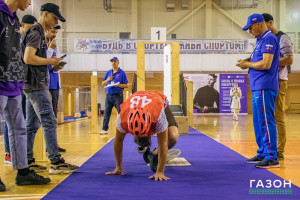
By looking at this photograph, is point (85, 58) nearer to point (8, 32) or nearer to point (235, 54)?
point (235, 54)

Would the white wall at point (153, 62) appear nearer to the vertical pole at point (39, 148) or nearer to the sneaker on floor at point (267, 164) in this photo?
the vertical pole at point (39, 148)

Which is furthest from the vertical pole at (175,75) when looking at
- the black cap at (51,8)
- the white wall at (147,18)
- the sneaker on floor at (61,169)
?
the white wall at (147,18)

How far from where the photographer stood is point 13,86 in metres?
2.47

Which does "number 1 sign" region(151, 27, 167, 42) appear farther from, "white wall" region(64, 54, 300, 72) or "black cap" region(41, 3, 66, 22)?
"white wall" region(64, 54, 300, 72)

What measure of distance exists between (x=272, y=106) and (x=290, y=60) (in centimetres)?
70

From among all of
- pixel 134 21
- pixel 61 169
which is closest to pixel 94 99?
pixel 61 169

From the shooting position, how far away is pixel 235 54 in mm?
16453

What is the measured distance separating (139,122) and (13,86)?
1.10m

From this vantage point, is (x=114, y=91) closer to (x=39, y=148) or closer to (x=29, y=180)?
(x=39, y=148)

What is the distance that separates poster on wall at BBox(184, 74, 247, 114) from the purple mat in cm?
1460

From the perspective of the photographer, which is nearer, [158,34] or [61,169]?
[61,169]

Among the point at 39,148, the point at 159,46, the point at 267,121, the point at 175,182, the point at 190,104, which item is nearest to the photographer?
the point at 175,182

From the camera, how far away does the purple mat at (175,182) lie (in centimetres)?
223

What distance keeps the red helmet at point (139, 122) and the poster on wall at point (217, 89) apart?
16005 millimetres
